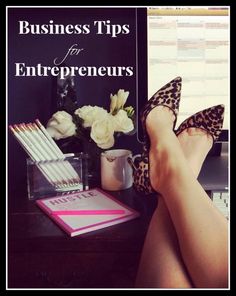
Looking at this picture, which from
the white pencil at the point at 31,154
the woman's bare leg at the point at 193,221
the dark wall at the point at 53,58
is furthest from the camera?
the dark wall at the point at 53,58

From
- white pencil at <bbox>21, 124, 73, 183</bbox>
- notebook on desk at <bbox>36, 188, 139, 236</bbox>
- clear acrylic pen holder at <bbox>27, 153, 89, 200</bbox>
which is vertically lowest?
notebook on desk at <bbox>36, 188, 139, 236</bbox>

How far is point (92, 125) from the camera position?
31.4 inches

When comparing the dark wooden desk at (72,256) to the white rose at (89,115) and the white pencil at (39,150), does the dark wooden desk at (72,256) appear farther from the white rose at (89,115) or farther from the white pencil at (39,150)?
the white rose at (89,115)

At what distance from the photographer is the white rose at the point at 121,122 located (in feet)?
2.67

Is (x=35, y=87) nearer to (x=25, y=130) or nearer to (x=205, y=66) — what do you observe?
(x=25, y=130)

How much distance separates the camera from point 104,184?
0.83 metres

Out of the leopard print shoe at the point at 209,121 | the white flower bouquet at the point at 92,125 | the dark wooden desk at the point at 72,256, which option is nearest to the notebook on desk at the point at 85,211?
the dark wooden desk at the point at 72,256

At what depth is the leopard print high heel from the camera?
2.65ft

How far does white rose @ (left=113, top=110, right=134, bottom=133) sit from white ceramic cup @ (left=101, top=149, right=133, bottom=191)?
0.06 metres

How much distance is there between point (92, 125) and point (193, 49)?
10.6 inches

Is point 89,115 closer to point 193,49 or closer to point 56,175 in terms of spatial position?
point 56,175

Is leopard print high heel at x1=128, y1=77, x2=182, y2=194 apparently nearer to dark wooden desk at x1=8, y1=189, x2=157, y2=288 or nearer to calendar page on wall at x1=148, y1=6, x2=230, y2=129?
calendar page on wall at x1=148, y1=6, x2=230, y2=129

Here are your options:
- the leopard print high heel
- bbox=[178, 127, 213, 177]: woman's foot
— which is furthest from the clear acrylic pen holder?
bbox=[178, 127, 213, 177]: woman's foot

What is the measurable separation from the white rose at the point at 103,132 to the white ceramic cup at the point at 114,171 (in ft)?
0.10
